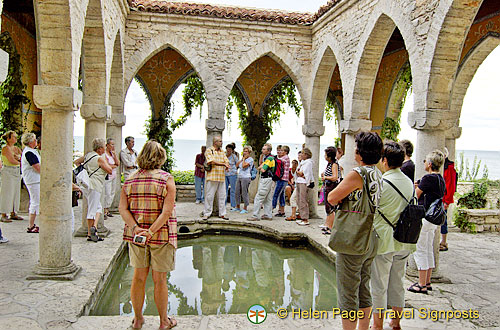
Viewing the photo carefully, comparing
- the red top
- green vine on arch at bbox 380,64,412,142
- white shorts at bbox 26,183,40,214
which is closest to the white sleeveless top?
white shorts at bbox 26,183,40,214

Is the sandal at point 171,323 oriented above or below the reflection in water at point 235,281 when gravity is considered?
above

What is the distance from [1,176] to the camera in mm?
7426

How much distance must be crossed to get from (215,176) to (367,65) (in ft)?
11.6

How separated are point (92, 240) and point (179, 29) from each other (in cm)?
519

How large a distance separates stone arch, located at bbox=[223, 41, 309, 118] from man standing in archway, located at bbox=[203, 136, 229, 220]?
1.18 meters

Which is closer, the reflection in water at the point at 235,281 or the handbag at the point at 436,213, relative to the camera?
the handbag at the point at 436,213

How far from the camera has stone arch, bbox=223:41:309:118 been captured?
31.6 ft

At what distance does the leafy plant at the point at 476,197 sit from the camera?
30.4 feet

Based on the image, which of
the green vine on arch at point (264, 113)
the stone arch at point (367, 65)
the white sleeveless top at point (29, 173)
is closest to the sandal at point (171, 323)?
the white sleeveless top at point (29, 173)

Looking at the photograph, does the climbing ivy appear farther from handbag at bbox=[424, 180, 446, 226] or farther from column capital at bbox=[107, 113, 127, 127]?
handbag at bbox=[424, 180, 446, 226]

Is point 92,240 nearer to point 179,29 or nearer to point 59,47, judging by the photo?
point 59,47

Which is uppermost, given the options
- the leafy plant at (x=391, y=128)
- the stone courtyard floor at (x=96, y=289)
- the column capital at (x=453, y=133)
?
the leafy plant at (x=391, y=128)

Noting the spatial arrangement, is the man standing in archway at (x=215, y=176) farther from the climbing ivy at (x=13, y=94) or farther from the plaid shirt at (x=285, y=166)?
the climbing ivy at (x=13, y=94)

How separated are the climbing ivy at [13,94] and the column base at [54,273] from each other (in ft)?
16.2
